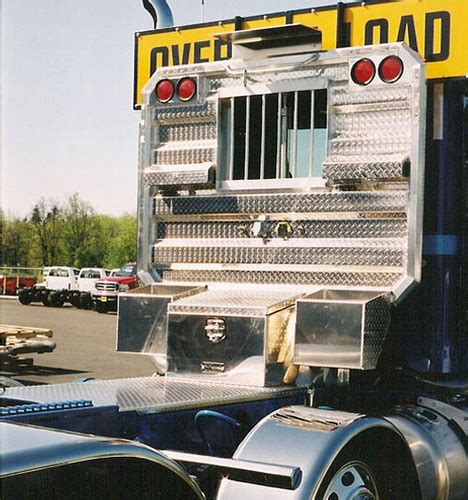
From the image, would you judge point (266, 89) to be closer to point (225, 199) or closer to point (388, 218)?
point (225, 199)

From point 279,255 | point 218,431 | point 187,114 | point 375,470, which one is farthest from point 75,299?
point 375,470

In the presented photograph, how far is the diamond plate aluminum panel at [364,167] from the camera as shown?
5613mm

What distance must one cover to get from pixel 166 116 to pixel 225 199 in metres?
0.78

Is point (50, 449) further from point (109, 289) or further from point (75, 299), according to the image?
point (75, 299)

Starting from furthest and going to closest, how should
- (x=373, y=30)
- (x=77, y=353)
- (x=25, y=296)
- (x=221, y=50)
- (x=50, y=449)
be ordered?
(x=25, y=296)
(x=77, y=353)
(x=221, y=50)
(x=373, y=30)
(x=50, y=449)

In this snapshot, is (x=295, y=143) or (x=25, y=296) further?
(x=25, y=296)

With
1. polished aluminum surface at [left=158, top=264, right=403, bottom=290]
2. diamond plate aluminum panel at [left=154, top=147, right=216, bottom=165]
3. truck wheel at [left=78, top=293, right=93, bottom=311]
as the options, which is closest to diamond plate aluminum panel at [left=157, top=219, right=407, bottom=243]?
polished aluminum surface at [left=158, top=264, right=403, bottom=290]

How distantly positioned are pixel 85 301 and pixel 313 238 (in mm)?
30670

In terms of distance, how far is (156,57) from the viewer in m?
6.88

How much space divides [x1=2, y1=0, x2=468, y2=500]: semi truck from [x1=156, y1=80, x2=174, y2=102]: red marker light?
14 millimetres

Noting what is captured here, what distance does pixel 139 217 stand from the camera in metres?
6.71

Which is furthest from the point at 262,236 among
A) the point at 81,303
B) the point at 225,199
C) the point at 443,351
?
the point at 81,303

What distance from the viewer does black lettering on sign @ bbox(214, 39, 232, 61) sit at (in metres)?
6.66

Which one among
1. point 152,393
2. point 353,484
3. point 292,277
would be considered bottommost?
point 353,484
